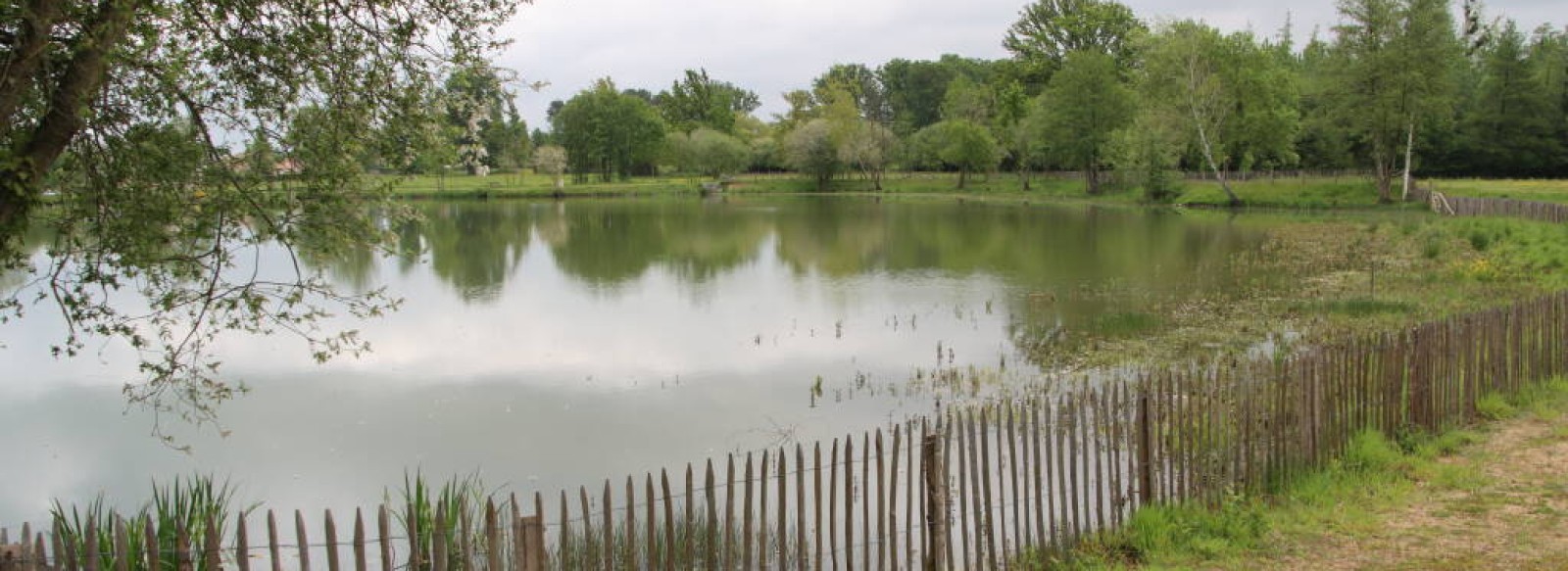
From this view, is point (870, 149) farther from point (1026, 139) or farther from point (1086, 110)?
point (1086, 110)

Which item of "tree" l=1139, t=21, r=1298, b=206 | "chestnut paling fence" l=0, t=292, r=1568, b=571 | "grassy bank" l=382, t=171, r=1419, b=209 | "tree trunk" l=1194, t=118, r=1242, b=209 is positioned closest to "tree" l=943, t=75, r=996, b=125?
"grassy bank" l=382, t=171, r=1419, b=209

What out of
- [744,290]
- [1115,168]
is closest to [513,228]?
[744,290]

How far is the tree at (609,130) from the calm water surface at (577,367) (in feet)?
229

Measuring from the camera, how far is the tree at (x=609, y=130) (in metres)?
105

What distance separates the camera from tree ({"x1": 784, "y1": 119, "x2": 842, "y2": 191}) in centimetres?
9325

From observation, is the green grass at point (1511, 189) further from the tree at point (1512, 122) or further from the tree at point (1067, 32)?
the tree at point (1067, 32)

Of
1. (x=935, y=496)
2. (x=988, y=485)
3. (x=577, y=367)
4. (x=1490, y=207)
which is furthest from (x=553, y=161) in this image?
(x=988, y=485)

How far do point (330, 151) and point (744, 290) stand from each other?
19.5 meters

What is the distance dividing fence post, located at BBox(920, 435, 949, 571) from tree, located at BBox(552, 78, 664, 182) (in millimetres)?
100912

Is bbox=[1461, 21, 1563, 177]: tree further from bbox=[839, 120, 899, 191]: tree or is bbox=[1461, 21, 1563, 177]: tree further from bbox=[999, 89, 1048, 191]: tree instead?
bbox=[839, 120, 899, 191]: tree

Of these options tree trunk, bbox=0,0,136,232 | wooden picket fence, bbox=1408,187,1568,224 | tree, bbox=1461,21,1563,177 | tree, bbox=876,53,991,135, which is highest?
tree, bbox=876,53,991,135

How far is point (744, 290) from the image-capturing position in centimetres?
2731

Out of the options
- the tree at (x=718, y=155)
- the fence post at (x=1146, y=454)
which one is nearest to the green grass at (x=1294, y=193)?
the fence post at (x=1146, y=454)

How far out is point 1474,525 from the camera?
23.8 feet
